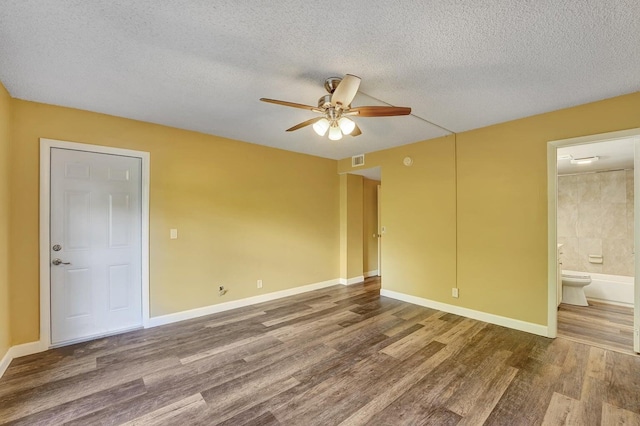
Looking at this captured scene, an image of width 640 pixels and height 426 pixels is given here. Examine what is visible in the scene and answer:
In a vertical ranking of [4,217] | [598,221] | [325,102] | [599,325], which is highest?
[325,102]

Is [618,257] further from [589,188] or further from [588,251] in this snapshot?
[589,188]

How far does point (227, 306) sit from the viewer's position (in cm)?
392

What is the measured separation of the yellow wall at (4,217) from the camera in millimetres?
2355

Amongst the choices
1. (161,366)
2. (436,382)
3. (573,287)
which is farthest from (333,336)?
(573,287)

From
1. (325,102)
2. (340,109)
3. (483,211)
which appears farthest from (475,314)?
(325,102)

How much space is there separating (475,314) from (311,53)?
366cm

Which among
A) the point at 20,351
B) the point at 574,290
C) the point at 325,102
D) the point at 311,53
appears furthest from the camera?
the point at 574,290

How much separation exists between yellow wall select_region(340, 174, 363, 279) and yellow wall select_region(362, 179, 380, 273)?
247mm

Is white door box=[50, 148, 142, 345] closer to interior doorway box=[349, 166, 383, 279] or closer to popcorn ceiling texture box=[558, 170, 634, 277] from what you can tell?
interior doorway box=[349, 166, 383, 279]

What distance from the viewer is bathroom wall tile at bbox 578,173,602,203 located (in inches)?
201

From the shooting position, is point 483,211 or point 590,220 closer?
point 483,211

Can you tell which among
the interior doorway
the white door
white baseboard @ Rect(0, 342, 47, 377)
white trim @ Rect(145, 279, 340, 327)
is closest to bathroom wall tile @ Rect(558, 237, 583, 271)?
the interior doorway

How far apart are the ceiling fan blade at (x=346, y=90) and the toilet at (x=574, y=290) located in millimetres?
4593

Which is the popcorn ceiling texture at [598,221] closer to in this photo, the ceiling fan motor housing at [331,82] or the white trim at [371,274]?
the white trim at [371,274]
